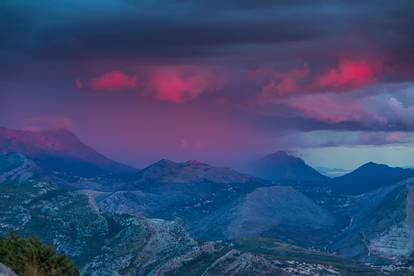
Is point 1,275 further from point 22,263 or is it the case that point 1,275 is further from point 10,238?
point 10,238

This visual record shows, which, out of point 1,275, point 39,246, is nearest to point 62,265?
point 39,246

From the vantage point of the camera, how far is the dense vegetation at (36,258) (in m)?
140

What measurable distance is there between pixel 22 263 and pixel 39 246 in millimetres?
18037

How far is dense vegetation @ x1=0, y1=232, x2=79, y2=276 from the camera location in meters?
140

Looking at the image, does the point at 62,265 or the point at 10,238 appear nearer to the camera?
Answer: the point at 62,265

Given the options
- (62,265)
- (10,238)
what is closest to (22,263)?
(62,265)

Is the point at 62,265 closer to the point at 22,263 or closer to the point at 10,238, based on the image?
the point at 22,263

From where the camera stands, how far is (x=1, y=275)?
9712 cm

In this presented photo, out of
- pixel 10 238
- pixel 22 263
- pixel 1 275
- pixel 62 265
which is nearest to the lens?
pixel 1 275

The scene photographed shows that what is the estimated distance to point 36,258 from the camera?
147m

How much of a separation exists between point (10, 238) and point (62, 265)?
2729 cm

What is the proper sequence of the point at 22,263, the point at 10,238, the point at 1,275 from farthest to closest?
the point at 10,238 → the point at 22,263 → the point at 1,275

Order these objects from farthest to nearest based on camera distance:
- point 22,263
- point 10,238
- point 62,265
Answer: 1. point 10,238
2. point 62,265
3. point 22,263

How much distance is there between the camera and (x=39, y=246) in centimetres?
15738
